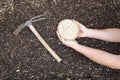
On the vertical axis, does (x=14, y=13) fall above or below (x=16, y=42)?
above

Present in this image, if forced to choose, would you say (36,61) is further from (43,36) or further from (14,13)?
(14,13)

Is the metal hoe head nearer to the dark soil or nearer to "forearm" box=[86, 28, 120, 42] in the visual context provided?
the dark soil

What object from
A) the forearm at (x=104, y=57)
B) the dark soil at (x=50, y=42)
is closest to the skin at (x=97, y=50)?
the forearm at (x=104, y=57)

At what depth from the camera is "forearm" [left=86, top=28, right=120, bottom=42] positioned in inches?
76.5

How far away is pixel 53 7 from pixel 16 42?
375 millimetres

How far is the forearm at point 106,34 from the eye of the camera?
194 centimetres

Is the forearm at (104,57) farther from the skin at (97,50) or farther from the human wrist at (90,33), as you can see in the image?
the human wrist at (90,33)

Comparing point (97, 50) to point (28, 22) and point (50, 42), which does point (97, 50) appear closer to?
point (50, 42)

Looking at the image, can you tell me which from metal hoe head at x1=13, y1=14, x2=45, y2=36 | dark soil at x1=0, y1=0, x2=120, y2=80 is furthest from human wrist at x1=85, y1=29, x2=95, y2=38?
metal hoe head at x1=13, y1=14, x2=45, y2=36

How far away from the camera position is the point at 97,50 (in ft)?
6.12

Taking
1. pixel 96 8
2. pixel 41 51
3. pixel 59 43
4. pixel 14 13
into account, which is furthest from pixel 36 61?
pixel 96 8

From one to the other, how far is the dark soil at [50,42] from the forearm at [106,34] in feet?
0.39

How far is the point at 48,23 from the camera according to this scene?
84.4 inches

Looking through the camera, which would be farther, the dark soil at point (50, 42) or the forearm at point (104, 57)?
the dark soil at point (50, 42)
